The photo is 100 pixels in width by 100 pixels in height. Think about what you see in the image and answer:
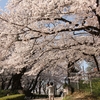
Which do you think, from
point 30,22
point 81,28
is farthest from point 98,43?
point 30,22

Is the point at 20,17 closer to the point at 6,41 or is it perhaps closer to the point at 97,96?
the point at 6,41

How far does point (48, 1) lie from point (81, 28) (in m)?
1.55

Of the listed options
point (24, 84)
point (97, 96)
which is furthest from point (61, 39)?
point (24, 84)

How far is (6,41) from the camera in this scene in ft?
28.1

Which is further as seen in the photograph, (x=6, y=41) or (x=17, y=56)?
(x=17, y=56)

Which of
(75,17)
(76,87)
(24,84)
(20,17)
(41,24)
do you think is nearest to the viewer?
(20,17)

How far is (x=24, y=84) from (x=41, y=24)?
3174cm

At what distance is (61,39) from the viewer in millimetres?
10523

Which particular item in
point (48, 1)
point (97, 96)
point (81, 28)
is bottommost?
point (97, 96)

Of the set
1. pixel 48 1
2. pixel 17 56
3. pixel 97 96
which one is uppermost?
pixel 48 1

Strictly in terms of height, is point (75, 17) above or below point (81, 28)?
above

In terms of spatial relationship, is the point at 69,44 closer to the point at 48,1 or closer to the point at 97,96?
the point at 48,1

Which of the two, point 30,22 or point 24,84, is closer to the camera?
point 30,22

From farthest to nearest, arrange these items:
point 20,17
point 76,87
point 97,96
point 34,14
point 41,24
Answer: point 76,87 → point 97,96 → point 41,24 → point 20,17 → point 34,14
